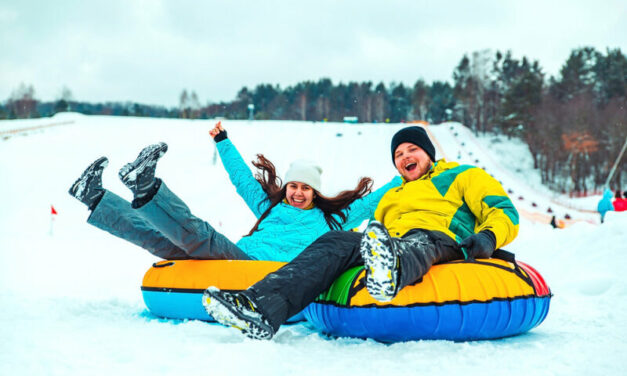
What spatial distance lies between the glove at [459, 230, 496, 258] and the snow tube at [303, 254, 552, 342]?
5 cm

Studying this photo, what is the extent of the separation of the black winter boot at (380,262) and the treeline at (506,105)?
1840cm

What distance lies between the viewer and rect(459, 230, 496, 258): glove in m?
2.24

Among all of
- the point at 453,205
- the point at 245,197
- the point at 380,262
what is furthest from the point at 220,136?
the point at 380,262

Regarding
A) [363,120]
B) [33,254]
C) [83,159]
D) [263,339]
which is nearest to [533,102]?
[363,120]

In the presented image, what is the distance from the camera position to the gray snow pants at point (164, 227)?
2348 mm

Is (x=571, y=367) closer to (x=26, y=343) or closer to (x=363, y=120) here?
(x=26, y=343)

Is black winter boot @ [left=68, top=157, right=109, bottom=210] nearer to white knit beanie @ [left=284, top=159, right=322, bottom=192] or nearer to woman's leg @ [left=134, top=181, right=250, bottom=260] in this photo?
woman's leg @ [left=134, top=181, right=250, bottom=260]

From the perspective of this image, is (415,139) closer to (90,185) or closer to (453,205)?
(453,205)

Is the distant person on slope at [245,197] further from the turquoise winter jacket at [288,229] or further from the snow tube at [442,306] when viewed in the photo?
the snow tube at [442,306]

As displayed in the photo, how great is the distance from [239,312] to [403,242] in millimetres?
720

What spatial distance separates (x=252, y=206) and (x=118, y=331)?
5.41 ft

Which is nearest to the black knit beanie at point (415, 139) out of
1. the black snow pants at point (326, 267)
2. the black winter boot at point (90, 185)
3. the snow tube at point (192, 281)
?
the black snow pants at point (326, 267)

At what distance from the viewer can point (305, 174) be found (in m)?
3.40

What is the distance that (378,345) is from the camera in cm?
201
